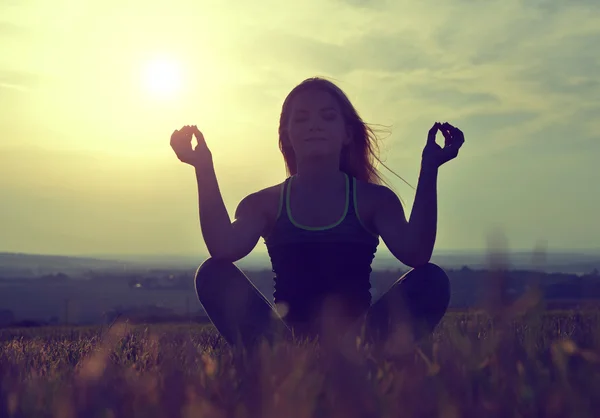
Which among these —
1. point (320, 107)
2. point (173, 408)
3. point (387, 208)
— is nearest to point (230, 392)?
point (173, 408)

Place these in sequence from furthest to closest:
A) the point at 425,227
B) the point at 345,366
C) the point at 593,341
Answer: the point at 425,227 → the point at 593,341 → the point at 345,366

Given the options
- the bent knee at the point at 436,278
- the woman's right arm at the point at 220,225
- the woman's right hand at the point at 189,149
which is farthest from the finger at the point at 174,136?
the bent knee at the point at 436,278

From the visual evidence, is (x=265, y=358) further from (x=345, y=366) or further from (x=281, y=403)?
(x=281, y=403)

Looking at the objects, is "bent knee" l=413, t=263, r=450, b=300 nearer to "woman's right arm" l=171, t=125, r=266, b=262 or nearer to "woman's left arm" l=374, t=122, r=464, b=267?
"woman's left arm" l=374, t=122, r=464, b=267

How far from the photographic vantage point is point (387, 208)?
15.3 ft

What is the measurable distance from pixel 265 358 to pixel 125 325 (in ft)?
7.88

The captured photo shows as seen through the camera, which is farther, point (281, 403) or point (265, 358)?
point (265, 358)

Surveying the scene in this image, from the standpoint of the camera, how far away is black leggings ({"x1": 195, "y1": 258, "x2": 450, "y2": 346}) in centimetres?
424

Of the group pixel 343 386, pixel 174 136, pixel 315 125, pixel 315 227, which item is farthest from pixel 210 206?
pixel 343 386

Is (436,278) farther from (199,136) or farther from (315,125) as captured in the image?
(199,136)

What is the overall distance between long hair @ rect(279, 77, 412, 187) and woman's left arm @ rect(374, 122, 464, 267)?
0.87 metres

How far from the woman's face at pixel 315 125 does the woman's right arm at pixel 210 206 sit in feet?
2.40

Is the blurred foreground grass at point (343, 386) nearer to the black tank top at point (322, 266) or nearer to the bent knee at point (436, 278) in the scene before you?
the bent knee at point (436, 278)

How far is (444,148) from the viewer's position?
430 centimetres
